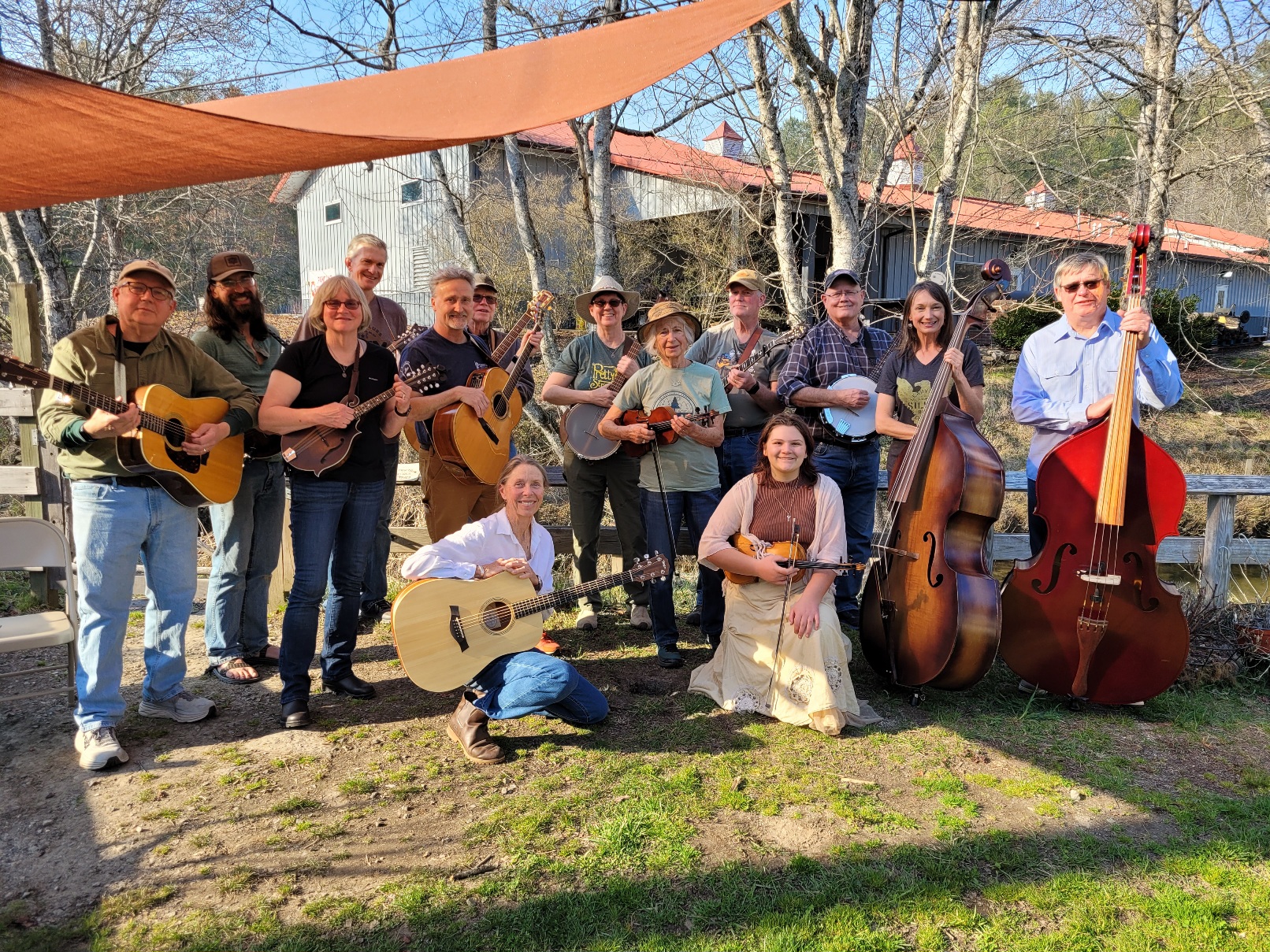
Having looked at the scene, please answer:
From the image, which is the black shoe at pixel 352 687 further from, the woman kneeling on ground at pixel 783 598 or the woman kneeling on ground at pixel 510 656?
the woman kneeling on ground at pixel 783 598

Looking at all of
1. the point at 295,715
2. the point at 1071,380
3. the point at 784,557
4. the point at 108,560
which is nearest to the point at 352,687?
the point at 295,715

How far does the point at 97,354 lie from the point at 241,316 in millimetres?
967

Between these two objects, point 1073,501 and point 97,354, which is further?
point 1073,501

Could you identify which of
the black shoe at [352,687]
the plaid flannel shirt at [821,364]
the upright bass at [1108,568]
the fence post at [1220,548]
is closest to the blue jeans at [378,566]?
the black shoe at [352,687]

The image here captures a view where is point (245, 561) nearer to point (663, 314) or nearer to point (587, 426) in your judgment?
point (587, 426)

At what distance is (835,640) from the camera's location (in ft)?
13.4

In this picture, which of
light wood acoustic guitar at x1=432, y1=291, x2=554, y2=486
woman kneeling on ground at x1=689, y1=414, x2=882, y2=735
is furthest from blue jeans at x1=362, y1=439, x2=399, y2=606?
woman kneeling on ground at x1=689, y1=414, x2=882, y2=735

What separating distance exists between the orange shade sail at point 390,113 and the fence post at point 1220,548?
455cm

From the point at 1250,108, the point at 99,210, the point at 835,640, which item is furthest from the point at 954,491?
the point at 99,210

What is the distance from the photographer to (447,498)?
15.9 feet

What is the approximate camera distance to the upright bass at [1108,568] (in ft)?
12.5

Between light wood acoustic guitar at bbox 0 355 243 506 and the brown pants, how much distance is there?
41.6 inches

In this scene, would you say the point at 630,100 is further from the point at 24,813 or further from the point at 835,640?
the point at 24,813

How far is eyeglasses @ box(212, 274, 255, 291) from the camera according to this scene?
14.4ft
